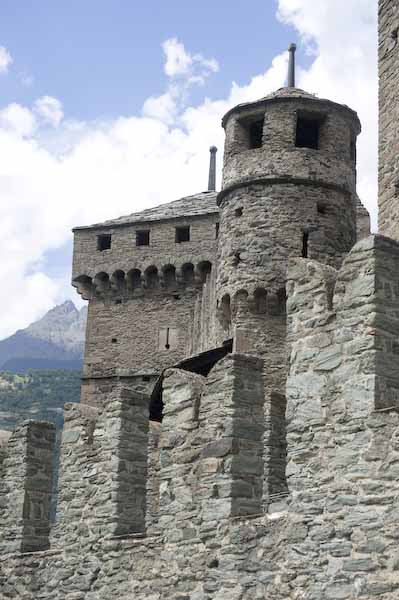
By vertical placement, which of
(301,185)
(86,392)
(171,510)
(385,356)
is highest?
(301,185)

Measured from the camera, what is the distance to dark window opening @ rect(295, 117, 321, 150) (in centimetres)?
2270

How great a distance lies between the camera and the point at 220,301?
22.3 meters

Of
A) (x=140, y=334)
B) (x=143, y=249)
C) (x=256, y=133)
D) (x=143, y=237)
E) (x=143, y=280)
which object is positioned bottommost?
(x=140, y=334)

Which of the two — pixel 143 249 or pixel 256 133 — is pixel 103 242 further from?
pixel 256 133

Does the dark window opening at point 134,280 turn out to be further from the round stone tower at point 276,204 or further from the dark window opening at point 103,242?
the round stone tower at point 276,204

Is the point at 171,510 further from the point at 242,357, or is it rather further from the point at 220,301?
the point at 220,301

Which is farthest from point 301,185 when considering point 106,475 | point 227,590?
point 227,590

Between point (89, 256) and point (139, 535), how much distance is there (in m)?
23.7

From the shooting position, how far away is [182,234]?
32.9 m

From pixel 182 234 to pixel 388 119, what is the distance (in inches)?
732

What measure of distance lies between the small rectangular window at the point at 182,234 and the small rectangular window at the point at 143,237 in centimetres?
115

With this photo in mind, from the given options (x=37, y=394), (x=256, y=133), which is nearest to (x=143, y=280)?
(x=256, y=133)

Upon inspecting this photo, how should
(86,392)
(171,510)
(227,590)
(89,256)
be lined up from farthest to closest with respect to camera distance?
(89,256), (86,392), (171,510), (227,590)

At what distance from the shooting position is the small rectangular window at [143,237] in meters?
33.8
